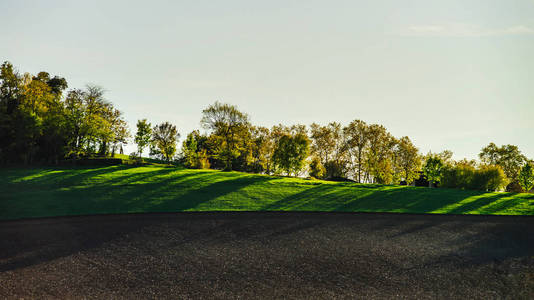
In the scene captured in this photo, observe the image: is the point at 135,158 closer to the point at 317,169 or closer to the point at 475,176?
the point at 317,169

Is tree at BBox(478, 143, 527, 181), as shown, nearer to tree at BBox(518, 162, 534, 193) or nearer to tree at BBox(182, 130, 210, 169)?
tree at BBox(518, 162, 534, 193)

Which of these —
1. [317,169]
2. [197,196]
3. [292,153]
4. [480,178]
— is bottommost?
[197,196]

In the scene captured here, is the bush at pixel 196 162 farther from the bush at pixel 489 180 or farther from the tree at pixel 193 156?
the bush at pixel 489 180

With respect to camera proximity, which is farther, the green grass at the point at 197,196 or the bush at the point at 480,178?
the bush at the point at 480,178

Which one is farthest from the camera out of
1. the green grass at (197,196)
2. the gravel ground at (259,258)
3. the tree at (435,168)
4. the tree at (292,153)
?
the tree at (435,168)

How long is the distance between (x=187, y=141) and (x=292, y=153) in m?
24.4

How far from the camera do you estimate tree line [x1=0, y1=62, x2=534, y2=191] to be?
5250 cm

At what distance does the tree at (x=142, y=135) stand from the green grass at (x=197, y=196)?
14.6m

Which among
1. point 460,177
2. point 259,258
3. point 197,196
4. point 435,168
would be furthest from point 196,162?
point 259,258

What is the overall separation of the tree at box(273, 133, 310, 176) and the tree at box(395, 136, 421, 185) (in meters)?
26.7

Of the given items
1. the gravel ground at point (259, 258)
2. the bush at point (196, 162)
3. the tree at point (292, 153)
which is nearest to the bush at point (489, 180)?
the tree at point (292, 153)

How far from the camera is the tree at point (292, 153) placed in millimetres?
57125

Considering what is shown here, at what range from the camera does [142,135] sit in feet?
198

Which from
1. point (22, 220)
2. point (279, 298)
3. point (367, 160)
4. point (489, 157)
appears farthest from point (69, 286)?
point (489, 157)
